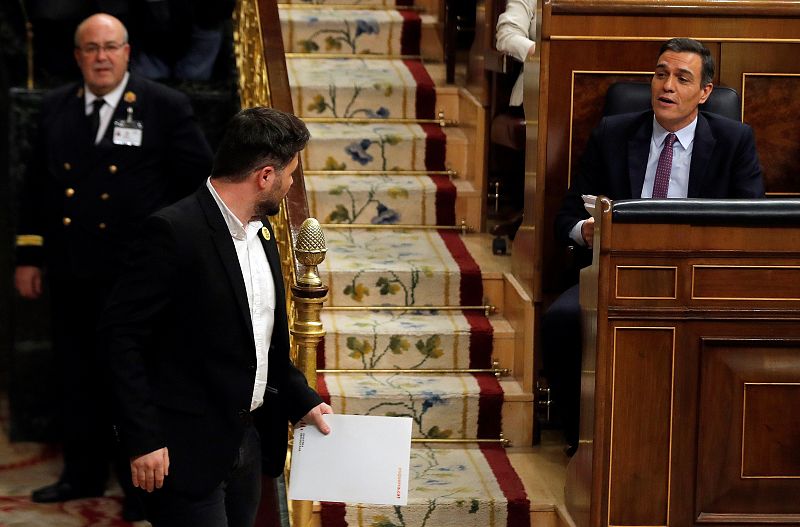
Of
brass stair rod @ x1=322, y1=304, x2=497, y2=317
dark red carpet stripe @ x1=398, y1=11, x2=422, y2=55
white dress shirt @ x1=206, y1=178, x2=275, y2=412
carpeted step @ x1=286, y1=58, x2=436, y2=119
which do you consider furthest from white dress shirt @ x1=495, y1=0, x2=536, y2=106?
white dress shirt @ x1=206, y1=178, x2=275, y2=412

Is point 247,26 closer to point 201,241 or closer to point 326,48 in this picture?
point 326,48

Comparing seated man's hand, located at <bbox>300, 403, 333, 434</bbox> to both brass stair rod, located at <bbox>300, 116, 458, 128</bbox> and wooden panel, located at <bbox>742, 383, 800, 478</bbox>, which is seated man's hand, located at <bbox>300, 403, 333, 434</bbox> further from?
brass stair rod, located at <bbox>300, 116, 458, 128</bbox>

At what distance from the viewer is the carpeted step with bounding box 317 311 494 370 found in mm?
4492

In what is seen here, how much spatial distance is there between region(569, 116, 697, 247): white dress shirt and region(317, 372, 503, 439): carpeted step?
2.82 ft

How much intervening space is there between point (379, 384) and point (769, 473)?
144 centimetres

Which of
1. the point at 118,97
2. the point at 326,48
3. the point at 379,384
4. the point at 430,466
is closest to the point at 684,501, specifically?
the point at 430,466

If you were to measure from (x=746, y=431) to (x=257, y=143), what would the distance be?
4.92ft

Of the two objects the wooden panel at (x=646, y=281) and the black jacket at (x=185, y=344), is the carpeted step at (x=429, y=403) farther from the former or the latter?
the black jacket at (x=185, y=344)

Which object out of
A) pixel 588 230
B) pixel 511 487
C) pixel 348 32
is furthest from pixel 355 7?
pixel 511 487

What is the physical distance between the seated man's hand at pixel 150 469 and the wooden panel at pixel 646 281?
1238mm

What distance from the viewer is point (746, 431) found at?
10.9 ft

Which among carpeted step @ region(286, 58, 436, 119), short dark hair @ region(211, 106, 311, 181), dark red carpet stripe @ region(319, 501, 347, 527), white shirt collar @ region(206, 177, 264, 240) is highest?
carpeted step @ region(286, 58, 436, 119)

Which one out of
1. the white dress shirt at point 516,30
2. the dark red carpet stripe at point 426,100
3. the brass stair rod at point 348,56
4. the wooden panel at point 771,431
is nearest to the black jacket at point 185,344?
the wooden panel at point 771,431

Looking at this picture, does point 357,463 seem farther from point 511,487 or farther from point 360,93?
point 360,93
